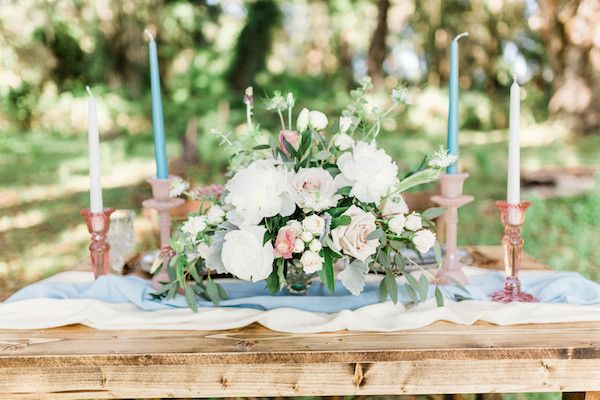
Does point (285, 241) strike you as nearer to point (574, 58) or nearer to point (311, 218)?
point (311, 218)

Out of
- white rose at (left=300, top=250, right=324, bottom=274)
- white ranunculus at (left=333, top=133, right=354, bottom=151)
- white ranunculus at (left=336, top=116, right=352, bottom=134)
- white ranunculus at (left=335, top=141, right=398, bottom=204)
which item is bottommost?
white rose at (left=300, top=250, right=324, bottom=274)

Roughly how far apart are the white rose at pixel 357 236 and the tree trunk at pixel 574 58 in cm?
535

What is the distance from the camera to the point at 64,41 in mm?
6684

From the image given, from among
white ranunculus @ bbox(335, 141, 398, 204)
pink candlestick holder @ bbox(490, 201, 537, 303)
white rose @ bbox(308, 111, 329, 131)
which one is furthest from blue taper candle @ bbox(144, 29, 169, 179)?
pink candlestick holder @ bbox(490, 201, 537, 303)

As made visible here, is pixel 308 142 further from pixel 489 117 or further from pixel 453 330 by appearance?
pixel 489 117

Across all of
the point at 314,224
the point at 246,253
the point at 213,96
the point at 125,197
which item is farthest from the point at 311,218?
the point at 125,197

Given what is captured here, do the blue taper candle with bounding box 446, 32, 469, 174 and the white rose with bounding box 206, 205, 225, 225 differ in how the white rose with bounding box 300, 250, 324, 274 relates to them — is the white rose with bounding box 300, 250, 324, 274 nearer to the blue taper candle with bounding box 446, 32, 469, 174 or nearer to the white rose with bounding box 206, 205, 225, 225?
the white rose with bounding box 206, 205, 225, 225

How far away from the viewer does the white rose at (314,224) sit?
126cm

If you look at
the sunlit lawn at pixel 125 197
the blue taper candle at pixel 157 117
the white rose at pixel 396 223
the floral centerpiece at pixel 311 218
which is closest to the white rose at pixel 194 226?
the floral centerpiece at pixel 311 218

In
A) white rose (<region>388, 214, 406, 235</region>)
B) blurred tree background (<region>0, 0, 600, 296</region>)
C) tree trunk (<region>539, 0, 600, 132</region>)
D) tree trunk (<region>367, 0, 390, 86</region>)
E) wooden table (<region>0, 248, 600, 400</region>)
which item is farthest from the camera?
tree trunk (<region>367, 0, 390, 86</region>)

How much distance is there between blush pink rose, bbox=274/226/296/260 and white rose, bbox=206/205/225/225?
14 cm

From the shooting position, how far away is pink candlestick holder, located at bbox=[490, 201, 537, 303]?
148 cm

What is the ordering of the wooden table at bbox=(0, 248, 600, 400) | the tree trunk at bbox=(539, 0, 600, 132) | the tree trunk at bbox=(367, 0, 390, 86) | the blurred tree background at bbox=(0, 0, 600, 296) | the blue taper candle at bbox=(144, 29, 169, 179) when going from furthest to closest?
1. the tree trunk at bbox=(367, 0, 390, 86)
2. the tree trunk at bbox=(539, 0, 600, 132)
3. the blurred tree background at bbox=(0, 0, 600, 296)
4. the blue taper candle at bbox=(144, 29, 169, 179)
5. the wooden table at bbox=(0, 248, 600, 400)

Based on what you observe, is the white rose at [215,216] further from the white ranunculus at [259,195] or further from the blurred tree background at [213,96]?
the blurred tree background at [213,96]
